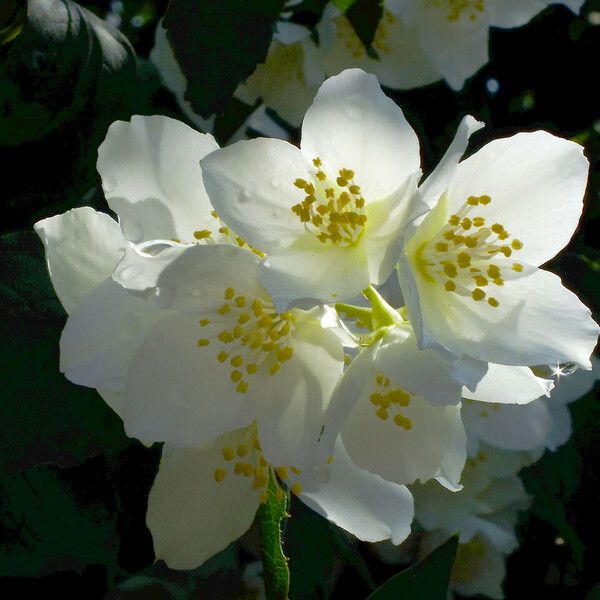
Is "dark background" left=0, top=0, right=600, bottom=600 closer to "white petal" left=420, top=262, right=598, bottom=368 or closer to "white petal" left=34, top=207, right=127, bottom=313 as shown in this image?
"white petal" left=34, top=207, right=127, bottom=313

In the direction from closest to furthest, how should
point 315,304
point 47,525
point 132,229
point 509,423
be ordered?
point 315,304 → point 132,229 → point 47,525 → point 509,423

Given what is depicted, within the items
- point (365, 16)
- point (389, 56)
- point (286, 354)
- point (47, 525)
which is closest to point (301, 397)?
point (286, 354)

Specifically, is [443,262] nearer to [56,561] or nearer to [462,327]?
[462,327]

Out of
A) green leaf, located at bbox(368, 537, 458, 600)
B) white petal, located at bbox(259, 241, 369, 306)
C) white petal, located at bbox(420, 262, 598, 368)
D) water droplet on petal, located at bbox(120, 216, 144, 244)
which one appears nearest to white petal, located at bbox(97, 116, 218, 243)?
water droplet on petal, located at bbox(120, 216, 144, 244)

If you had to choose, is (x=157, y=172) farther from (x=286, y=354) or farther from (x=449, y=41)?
(x=449, y=41)

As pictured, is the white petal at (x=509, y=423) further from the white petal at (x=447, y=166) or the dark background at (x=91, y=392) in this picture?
the white petal at (x=447, y=166)

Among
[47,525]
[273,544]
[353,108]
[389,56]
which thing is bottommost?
[47,525]
